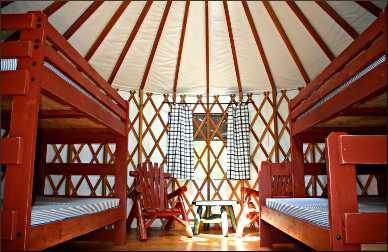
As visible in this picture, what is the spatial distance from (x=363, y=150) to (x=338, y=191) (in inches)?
5.9

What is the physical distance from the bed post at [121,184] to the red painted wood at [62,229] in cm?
43

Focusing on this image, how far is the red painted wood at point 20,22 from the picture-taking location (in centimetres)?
135

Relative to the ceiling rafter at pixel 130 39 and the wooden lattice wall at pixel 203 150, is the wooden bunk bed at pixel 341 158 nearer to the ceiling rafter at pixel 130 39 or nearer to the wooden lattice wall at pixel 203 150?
the wooden lattice wall at pixel 203 150

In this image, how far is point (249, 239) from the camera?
3111 mm

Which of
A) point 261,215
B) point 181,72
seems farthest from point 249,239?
point 181,72

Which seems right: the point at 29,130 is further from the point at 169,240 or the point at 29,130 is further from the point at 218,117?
the point at 218,117

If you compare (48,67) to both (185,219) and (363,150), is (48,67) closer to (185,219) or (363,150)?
(363,150)

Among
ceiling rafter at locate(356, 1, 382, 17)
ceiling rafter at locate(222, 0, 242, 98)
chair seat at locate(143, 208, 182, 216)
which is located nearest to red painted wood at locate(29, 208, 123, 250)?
chair seat at locate(143, 208, 182, 216)

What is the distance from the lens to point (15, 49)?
1.31 meters

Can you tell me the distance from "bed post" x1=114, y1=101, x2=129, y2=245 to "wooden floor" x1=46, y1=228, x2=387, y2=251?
0.30ft

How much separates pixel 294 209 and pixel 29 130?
47.0 inches

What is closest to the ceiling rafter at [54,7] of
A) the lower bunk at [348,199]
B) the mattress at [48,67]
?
the mattress at [48,67]

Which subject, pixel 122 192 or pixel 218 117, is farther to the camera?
pixel 218 117

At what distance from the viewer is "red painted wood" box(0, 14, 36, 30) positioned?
4.43 ft
